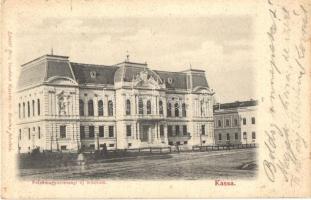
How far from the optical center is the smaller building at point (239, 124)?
27.0ft

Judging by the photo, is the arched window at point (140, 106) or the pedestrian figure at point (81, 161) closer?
the pedestrian figure at point (81, 161)

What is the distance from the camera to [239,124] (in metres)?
9.90

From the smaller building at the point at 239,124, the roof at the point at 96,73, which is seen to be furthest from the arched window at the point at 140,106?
the smaller building at the point at 239,124

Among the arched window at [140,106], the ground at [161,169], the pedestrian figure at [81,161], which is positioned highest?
the arched window at [140,106]

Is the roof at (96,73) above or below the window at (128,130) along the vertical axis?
above

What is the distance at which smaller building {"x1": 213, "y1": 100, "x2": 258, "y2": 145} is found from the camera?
8.23m

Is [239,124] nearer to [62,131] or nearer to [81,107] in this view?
[81,107]

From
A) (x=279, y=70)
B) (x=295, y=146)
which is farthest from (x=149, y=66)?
(x=295, y=146)

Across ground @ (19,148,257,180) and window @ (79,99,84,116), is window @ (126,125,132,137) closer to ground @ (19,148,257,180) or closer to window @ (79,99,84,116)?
window @ (79,99,84,116)

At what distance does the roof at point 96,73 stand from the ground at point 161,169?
1.62 m

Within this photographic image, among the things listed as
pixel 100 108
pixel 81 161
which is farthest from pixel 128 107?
pixel 81 161

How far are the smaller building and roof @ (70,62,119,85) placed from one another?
202 cm

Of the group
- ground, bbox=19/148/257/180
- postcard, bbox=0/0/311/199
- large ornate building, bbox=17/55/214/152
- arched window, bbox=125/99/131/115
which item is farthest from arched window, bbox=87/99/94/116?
ground, bbox=19/148/257/180

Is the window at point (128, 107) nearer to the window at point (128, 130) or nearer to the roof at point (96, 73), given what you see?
the window at point (128, 130)
